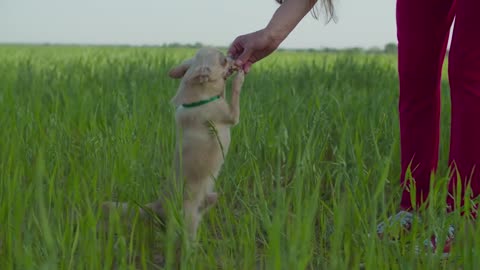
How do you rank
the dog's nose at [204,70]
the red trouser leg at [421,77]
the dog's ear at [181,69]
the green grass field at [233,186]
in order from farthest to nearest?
the red trouser leg at [421,77], the dog's ear at [181,69], the dog's nose at [204,70], the green grass field at [233,186]

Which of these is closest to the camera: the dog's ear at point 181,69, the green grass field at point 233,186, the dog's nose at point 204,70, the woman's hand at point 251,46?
the green grass field at point 233,186

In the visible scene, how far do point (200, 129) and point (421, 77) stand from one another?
92cm

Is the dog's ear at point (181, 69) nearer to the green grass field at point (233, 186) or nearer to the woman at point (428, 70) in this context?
the woman at point (428, 70)

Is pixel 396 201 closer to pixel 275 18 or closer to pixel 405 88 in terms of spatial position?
pixel 405 88

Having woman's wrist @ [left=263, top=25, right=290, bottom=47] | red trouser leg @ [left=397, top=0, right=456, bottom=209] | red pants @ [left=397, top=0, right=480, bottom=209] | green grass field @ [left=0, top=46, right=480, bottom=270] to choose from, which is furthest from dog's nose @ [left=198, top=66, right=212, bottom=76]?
red trouser leg @ [left=397, top=0, right=456, bottom=209]

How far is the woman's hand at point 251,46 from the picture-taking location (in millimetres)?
1904

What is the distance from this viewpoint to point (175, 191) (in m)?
1.58

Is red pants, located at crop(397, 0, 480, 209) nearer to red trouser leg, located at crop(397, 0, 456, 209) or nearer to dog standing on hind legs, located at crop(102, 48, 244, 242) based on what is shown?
red trouser leg, located at crop(397, 0, 456, 209)

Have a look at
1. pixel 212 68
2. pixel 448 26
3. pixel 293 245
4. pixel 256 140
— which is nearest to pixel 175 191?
pixel 212 68

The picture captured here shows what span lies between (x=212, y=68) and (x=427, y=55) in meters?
0.88

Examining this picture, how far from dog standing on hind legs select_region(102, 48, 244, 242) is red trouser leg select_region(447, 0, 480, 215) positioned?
0.75 m

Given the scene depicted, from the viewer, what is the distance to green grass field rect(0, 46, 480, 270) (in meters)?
1.39

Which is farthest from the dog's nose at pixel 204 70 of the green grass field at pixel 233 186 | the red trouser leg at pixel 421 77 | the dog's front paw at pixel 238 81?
the red trouser leg at pixel 421 77

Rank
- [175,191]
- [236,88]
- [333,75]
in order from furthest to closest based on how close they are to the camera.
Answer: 1. [333,75]
2. [236,88]
3. [175,191]
